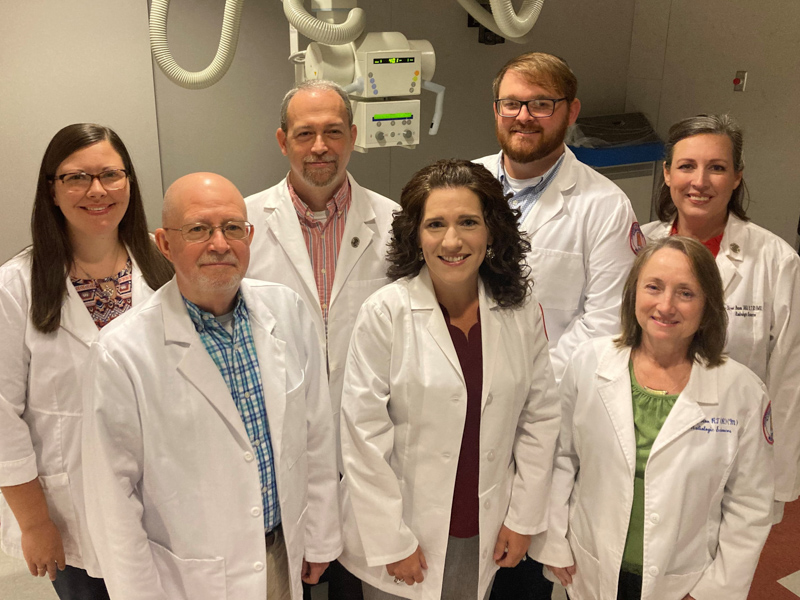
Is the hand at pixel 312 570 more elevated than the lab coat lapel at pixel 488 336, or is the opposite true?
the lab coat lapel at pixel 488 336

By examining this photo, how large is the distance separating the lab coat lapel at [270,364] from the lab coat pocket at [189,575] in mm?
234

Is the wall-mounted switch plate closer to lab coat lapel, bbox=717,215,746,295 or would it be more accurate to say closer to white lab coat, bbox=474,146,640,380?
lab coat lapel, bbox=717,215,746,295

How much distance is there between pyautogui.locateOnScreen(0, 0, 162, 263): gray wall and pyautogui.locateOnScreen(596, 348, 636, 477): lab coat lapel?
7.99 feet

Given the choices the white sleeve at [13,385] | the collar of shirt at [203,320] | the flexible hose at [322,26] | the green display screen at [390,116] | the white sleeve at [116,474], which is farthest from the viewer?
the green display screen at [390,116]

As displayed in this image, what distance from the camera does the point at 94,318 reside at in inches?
60.7

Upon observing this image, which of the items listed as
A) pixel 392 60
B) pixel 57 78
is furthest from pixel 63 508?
pixel 57 78

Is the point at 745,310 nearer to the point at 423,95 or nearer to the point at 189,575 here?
the point at 189,575

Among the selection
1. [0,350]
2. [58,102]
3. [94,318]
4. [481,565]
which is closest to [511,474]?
[481,565]

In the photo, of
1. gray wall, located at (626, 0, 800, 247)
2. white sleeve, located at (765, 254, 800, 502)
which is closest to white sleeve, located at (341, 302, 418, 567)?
white sleeve, located at (765, 254, 800, 502)

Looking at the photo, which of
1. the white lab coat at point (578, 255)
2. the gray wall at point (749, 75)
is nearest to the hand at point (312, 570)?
the white lab coat at point (578, 255)

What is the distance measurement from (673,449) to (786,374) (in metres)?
0.66

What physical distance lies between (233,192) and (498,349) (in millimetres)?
644

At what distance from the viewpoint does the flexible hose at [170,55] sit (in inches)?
93.4

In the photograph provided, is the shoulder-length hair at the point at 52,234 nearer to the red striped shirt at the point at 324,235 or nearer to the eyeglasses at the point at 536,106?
the red striped shirt at the point at 324,235
